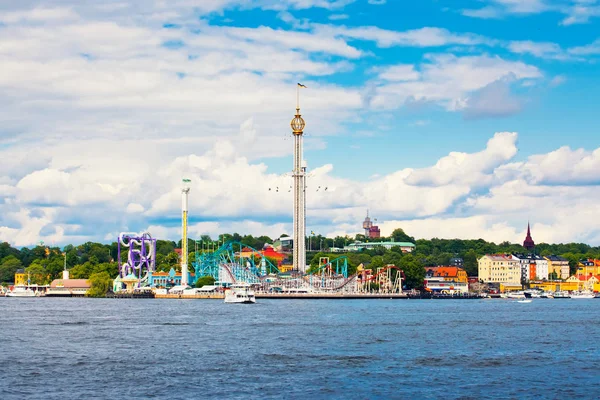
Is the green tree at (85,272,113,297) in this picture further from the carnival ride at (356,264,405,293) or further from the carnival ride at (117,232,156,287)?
the carnival ride at (356,264,405,293)

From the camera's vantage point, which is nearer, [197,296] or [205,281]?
[197,296]

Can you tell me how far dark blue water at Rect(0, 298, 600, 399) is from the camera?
38625mm

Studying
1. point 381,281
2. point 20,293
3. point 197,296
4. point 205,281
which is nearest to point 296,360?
point 197,296

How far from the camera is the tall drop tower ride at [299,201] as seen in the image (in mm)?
175375

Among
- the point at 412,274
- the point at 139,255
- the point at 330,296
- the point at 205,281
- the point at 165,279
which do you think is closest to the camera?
the point at 330,296

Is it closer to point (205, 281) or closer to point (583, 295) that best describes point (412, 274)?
point (583, 295)

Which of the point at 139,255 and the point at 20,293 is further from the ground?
the point at 139,255

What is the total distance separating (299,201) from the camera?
175 meters

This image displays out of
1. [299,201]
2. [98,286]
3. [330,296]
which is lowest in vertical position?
[330,296]

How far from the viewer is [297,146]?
180 meters

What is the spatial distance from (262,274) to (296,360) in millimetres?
127949

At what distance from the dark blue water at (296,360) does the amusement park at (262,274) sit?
272 ft

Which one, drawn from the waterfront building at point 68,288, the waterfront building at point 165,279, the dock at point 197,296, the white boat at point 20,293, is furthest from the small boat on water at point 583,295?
the white boat at point 20,293

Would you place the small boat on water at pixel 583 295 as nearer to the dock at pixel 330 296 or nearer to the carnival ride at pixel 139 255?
the dock at pixel 330 296
